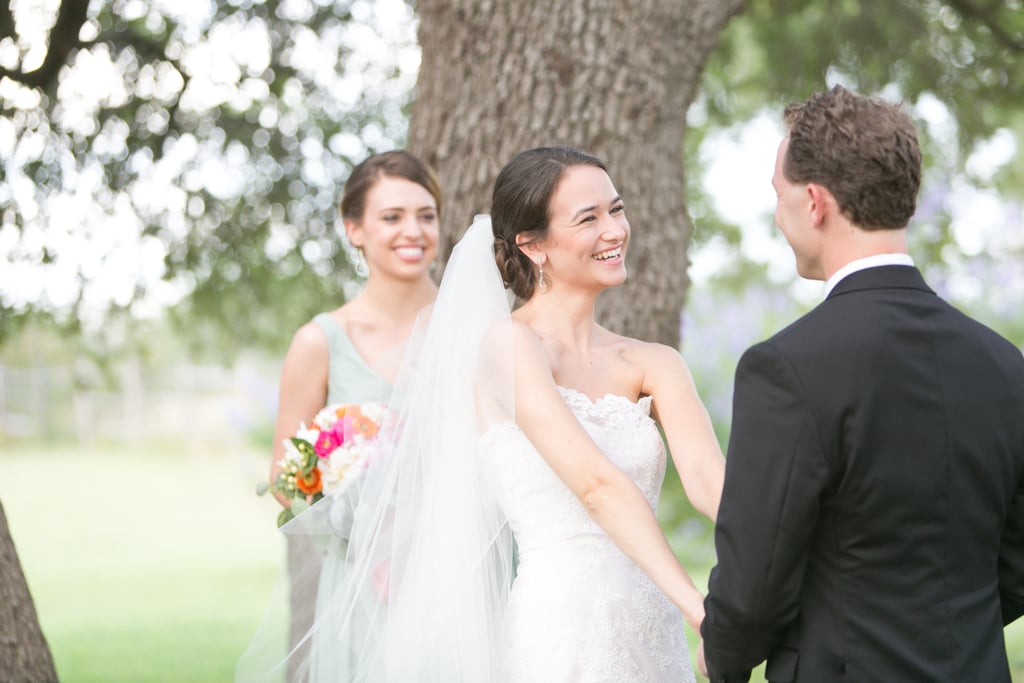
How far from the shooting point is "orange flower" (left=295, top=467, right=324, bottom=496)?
159 inches

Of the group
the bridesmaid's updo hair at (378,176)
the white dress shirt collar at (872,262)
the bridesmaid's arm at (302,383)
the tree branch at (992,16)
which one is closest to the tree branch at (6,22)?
the bridesmaid's updo hair at (378,176)

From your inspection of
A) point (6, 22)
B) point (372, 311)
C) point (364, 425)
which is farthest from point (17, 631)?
point (6, 22)

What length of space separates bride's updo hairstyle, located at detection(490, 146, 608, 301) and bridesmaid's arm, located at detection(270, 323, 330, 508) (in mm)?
1270

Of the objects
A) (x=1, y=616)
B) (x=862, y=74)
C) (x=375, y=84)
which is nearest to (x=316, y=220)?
(x=375, y=84)

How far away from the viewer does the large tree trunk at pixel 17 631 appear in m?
3.77

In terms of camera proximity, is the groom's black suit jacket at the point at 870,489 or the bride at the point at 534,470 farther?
A: the bride at the point at 534,470

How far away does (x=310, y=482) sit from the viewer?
13.3ft

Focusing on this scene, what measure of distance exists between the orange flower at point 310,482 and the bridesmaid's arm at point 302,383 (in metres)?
0.45

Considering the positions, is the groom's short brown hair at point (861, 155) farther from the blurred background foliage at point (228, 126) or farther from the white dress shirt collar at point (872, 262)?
the blurred background foliage at point (228, 126)

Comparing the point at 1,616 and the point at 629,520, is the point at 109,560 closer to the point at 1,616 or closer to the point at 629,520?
the point at 1,616

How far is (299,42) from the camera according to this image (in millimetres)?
8812

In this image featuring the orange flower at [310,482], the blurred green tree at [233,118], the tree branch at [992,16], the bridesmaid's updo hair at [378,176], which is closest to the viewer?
the orange flower at [310,482]

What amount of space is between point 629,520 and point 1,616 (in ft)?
7.07

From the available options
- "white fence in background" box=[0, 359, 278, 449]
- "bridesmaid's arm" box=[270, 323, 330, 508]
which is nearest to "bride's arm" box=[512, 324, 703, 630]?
"bridesmaid's arm" box=[270, 323, 330, 508]
